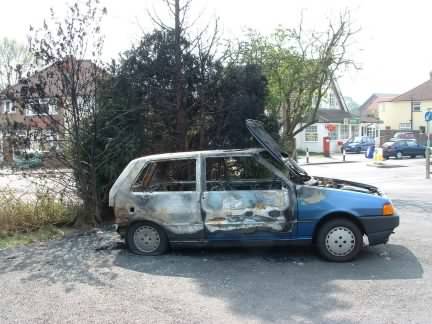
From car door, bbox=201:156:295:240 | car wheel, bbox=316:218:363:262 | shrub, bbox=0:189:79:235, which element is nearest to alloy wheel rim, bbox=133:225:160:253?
car door, bbox=201:156:295:240

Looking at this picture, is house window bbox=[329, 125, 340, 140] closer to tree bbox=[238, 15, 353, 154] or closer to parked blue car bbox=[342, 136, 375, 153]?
parked blue car bbox=[342, 136, 375, 153]

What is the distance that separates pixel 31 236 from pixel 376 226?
5939 mm

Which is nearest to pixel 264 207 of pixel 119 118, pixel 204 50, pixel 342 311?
pixel 342 311

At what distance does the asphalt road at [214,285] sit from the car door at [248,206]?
44 centimetres

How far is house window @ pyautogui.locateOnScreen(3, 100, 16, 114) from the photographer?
328 inches

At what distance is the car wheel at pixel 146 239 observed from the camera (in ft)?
21.3

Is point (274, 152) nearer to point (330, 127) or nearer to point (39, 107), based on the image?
point (39, 107)

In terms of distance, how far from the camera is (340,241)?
598 centimetres

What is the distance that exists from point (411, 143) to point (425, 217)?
28287mm

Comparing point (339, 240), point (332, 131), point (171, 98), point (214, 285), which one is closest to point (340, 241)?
point (339, 240)

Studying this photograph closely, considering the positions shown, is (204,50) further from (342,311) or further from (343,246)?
(342,311)

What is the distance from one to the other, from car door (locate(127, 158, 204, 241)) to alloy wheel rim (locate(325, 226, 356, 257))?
176 cm

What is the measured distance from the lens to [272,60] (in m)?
15.1

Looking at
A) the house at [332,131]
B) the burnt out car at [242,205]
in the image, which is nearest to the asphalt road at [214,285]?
the burnt out car at [242,205]
